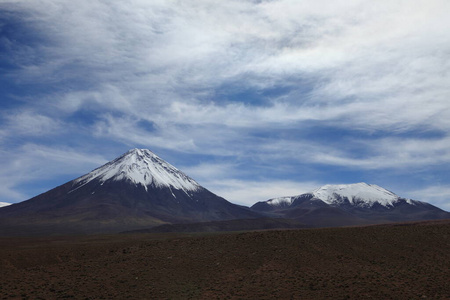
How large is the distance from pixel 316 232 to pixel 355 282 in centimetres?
2081

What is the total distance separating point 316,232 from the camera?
60688 millimetres

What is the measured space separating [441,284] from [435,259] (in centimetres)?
1037

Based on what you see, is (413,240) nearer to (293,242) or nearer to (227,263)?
(293,242)

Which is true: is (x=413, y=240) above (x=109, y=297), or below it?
above

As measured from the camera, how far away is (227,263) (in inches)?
1900

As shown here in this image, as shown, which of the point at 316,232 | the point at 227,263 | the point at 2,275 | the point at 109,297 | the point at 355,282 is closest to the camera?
the point at 109,297

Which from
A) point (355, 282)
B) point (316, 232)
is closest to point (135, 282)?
point (355, 282)

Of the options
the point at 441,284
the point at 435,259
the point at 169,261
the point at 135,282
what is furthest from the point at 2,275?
the point at 435,259

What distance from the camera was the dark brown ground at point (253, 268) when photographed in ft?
125

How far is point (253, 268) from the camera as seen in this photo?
46062 millimetres

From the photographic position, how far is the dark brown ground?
3825 cm

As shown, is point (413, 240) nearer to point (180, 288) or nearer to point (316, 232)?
point (316, 232)

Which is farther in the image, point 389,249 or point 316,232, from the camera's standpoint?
point 316,232

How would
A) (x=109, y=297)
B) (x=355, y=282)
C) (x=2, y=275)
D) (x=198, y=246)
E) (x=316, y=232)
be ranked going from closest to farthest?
(x=109, y=297) → (x=355, y=282) → (x=2, y=275) → (x=198, y=246) → (x=316, y=232)
